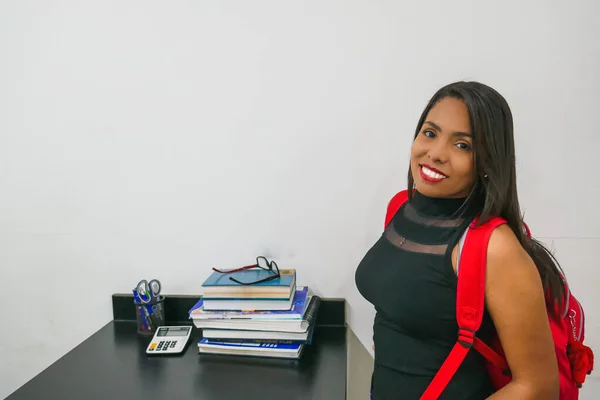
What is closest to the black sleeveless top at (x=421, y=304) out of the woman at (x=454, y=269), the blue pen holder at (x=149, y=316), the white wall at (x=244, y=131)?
the woman at (x=454, y=269)

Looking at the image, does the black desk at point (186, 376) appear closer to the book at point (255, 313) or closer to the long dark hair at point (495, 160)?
the book at point (255, 313)

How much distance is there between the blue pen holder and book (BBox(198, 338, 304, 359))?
0.72 feet

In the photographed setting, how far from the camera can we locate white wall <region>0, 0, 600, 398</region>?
124 centimetres

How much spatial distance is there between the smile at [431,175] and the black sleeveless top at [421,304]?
56mm

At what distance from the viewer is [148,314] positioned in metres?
1.36

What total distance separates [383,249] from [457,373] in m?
0.29

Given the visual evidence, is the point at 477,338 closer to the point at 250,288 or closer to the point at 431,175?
the point at 431,175

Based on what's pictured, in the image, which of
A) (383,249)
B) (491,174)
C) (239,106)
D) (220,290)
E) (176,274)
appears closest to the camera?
(491,174)

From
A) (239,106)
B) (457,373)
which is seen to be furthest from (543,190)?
(239,106)

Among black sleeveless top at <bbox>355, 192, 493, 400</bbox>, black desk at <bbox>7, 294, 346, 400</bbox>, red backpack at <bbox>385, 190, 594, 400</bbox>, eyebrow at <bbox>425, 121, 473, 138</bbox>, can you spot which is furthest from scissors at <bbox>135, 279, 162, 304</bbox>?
eyebrow at <bbox>425, 121, 473, 138</bbox>

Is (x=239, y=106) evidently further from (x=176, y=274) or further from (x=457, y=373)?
(x=457, y=373)

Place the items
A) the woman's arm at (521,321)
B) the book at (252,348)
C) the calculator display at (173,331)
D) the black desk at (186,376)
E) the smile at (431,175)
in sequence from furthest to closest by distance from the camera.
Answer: the calculator display at (173,331)
the book at (252,348)
the black desk at (186,376)
the smile at (431,175)
the woman's arm at (521,321)

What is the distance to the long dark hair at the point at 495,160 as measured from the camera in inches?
31.4

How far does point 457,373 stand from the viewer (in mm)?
855
